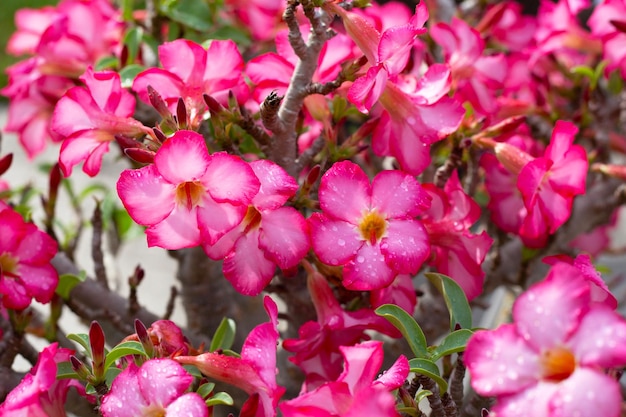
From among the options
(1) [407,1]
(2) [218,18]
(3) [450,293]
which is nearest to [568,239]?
(3) [450,293]

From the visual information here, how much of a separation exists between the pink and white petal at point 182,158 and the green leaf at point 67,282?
1.06 feet

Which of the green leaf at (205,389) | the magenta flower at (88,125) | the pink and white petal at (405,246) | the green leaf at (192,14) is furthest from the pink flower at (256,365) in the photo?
the green leaf at (192,14)

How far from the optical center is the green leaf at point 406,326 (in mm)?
646

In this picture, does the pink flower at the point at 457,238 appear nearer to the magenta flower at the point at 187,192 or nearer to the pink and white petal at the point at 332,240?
the pink and white petal at the point at 332,240

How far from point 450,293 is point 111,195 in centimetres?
77

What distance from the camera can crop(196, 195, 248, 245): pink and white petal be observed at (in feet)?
2.02

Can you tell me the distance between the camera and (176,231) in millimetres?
Result: 630

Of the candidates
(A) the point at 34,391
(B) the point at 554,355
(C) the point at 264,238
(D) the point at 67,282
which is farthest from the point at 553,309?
(D) the point at 67,282

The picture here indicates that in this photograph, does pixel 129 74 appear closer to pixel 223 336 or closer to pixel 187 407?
pixel 223 336

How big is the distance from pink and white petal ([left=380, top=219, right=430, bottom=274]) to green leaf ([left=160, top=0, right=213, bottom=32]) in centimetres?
55

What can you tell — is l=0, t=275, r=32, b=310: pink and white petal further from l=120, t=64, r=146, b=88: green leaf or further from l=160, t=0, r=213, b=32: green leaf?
l=160, t=0, r=213, b=32: green leaf

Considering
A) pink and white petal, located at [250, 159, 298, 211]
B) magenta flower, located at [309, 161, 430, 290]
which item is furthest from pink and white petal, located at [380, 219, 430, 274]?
pink and white petal, located at [250, 159, 298, 211]

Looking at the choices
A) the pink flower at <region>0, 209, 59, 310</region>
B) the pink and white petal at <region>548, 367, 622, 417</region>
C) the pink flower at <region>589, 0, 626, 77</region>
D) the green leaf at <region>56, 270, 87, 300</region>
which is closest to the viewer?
the pink and white petal at <region>548, 367, 622, 417</region>

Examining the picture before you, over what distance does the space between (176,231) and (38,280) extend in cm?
22
